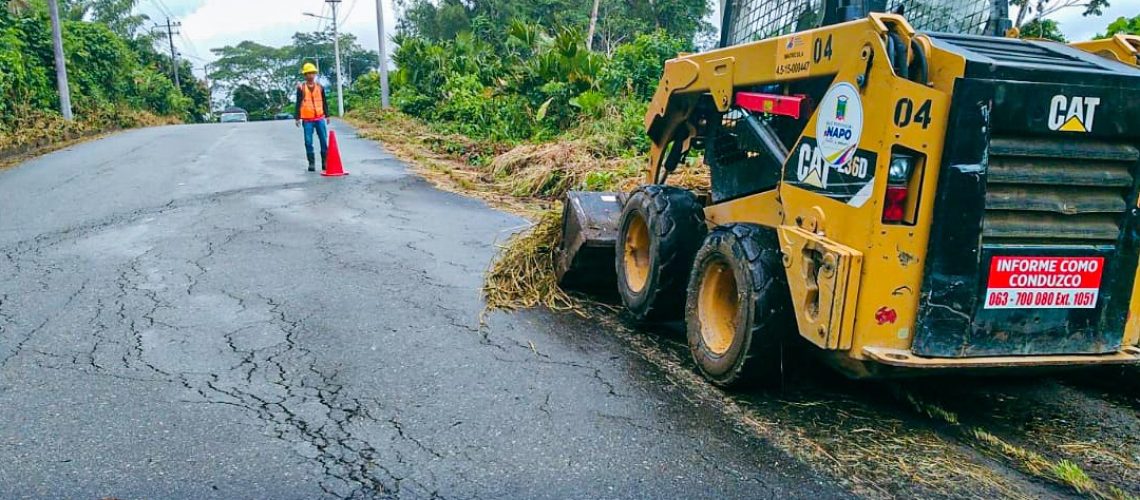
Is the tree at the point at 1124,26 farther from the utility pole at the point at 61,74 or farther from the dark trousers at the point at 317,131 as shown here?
the utility pole at the point at 61,74

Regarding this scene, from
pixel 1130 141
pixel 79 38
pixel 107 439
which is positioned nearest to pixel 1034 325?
pixel 1130 141

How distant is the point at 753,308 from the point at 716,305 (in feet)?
2.05

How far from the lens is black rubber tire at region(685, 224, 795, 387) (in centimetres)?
411

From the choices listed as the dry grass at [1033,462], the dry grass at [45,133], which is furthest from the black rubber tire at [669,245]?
the dry grass at [45,133]

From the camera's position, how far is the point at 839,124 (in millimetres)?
3922

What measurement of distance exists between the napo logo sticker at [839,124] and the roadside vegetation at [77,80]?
1706 cm

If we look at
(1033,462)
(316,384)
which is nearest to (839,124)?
(1033,462)

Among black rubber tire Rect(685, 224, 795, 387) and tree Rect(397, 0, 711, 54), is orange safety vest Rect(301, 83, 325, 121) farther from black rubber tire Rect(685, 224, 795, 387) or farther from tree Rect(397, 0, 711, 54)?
tree Rect(397, 0, 711, 54)

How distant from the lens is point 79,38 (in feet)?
100

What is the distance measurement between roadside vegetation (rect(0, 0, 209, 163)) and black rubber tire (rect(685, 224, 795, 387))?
16.6 metres

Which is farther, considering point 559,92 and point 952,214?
point 559,92

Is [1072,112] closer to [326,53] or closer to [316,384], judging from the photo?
[316,384]

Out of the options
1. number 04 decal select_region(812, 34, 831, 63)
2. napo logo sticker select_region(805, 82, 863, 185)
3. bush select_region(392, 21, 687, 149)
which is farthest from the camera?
bush select_region(392, 21, 687, 149)

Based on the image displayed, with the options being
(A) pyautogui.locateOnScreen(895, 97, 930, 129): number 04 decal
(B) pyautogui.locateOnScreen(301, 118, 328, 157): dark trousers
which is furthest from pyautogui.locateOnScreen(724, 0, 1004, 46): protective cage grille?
(B) pyautogui.locateOnScreen(301, 118, 328, 157): dark trousers
